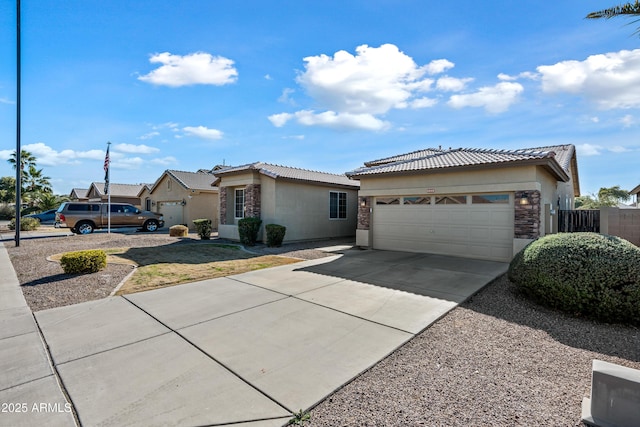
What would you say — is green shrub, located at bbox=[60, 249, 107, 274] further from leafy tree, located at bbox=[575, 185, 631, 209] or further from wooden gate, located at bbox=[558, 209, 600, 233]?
leafy tree, located at bbox=[575, 185, 631, 209]

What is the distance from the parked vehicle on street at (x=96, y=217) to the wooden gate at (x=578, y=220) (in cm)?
2375

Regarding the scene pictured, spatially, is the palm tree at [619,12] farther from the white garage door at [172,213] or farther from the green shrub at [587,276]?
the white garage door at [172,213]

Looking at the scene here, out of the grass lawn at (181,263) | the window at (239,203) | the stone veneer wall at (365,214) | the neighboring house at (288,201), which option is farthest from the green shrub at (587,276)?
Result: the window at (239,203)

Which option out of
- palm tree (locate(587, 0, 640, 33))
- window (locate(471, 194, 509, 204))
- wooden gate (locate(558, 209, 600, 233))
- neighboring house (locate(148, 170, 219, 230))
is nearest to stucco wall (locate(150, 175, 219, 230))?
neighboring house (locate(148, 170, 219, 230))

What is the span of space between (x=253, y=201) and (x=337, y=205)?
485 centimetres

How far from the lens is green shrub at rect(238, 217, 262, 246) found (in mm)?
14250

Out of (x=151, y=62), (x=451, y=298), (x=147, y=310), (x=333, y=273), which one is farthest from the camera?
(x=151, y=62)

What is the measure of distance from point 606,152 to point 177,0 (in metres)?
24.8

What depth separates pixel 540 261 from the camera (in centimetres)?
543

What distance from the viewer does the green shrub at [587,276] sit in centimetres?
465

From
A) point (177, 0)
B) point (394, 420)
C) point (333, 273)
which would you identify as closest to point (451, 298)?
point (333, 273)

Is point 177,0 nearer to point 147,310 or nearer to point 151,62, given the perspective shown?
point 151,62

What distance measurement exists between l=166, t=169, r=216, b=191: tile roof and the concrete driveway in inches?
706

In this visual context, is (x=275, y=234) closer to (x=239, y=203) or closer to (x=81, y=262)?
(x=239, y=203)
